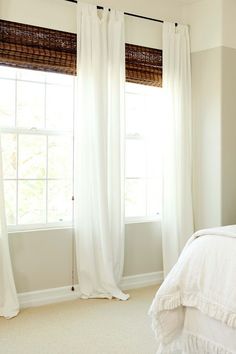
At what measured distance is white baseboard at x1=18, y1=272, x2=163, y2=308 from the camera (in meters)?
3.86

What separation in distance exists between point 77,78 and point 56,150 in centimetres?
68

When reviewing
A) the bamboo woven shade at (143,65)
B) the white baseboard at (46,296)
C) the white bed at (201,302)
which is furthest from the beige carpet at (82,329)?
the bamboo woven shade at (143,65)

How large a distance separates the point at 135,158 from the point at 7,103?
144cm

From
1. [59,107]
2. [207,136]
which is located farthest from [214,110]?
[59,107]

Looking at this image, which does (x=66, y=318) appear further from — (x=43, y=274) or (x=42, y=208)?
(x=42, y=208)

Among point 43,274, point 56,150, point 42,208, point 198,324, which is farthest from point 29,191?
point 198,324

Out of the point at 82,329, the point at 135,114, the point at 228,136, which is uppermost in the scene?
the point at 135,114

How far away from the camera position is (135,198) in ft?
15.1

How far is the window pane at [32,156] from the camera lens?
3930 millimetres

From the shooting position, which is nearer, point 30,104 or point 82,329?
point 82,329

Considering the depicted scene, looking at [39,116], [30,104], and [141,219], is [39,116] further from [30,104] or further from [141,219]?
[141,219]

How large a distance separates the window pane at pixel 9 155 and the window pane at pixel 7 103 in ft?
0.40

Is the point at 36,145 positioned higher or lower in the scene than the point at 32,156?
higher

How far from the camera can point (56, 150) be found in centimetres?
411
